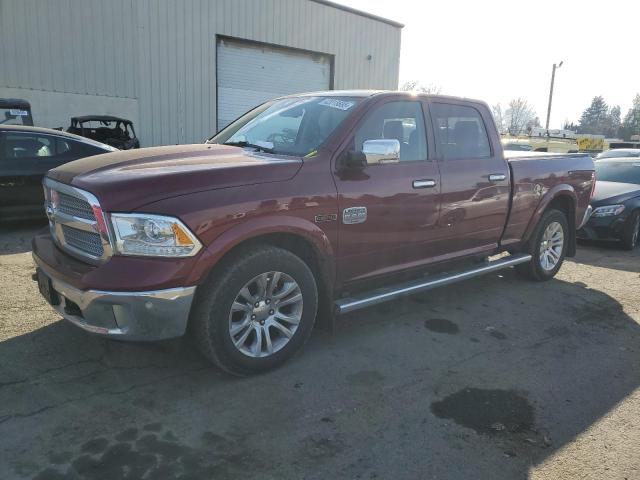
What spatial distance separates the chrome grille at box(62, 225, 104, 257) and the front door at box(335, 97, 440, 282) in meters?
1.60

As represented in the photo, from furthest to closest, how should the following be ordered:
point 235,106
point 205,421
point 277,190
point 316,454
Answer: point 235,106 < point 277,190 < point 205,421 < point 316,454

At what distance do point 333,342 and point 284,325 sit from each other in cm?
67

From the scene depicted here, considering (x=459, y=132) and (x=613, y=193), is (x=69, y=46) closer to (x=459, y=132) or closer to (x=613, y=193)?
(x=459, y=132)

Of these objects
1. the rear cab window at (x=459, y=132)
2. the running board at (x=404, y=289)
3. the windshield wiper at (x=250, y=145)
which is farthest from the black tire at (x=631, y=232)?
the windshield wiper at (x=250, y=145)

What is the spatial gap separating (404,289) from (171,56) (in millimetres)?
13413

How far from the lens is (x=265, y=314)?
3.40m

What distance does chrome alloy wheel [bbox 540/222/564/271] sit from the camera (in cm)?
598

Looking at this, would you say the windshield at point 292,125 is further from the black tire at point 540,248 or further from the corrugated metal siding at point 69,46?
the corrugated metal siding at point 69,46

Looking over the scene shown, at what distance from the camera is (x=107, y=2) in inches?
541

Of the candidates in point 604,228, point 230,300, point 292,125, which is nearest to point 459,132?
point 292,125

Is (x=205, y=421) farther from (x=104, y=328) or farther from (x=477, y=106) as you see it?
(x=477, y=106)

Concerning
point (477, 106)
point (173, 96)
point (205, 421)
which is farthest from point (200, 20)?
point (205, 421)

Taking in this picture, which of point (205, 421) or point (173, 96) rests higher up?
point (173, 96)

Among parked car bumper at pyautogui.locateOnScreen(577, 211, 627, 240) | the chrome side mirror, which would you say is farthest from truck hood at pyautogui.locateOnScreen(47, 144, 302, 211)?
parked car bumper at pyautogui.locateOnScreen(577, 211, 627, 240)
